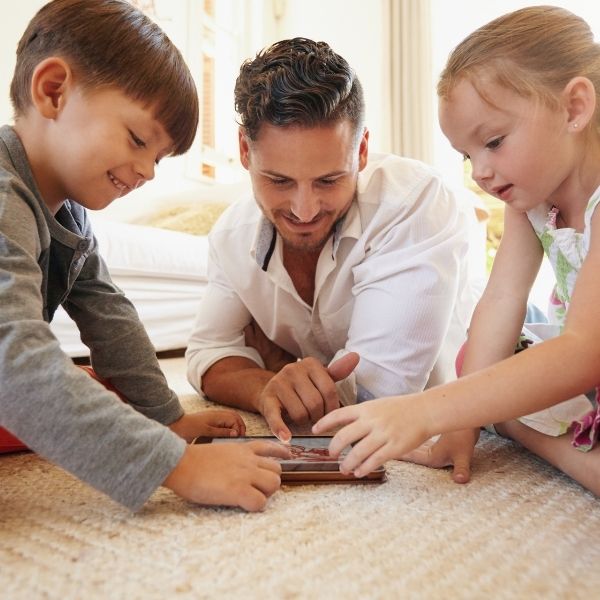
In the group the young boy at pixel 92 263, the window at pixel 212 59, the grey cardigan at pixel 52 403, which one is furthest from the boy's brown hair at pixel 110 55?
the window at pixel 212 59

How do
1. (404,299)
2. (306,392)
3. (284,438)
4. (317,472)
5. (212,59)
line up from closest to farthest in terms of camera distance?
(317,472), (284,438), (306,392), (404,299), (212,59)

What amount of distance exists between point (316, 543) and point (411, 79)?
356 centimetres

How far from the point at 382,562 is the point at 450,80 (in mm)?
603

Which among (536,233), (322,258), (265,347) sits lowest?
(265,347)

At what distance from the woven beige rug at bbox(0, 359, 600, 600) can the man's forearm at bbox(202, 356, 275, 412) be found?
45cm

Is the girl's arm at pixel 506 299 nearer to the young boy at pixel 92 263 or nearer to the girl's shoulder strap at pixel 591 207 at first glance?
the girl's shoulder strap at pixel 591 207

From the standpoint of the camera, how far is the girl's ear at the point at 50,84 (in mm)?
836

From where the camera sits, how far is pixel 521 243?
0.98 metres

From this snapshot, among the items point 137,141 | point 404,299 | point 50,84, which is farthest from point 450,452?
point 50,84

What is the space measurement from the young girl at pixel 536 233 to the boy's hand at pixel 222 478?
0.28 ft

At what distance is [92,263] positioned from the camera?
102 centimetres

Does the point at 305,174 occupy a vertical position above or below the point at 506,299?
above

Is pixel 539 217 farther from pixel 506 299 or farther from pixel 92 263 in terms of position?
pixel 92 263

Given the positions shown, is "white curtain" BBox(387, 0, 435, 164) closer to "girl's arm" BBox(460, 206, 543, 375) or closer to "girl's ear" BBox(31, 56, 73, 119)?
"girl's arm" BBox(460, 206, 543, 375)
